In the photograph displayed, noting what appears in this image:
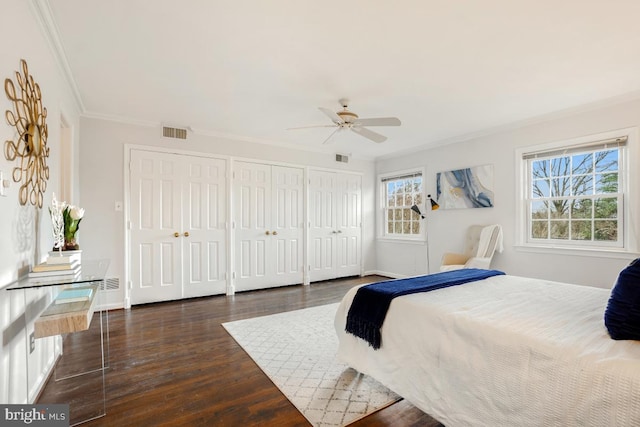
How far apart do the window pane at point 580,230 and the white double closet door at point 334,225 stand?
333cm

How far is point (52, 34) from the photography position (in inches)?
83.0

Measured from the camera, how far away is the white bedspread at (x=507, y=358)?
3.63ft

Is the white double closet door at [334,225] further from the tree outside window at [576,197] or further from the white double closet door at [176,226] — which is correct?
the tree outside window at [576,197]

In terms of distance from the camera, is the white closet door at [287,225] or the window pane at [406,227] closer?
the white closet door at [287,225]

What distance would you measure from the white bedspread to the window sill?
5.28 ft

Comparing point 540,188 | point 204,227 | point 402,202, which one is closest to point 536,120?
→ point 540,188

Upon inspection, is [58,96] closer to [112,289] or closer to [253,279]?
[112,289]

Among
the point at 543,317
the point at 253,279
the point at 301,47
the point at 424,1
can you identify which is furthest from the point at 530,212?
the point at 253,279

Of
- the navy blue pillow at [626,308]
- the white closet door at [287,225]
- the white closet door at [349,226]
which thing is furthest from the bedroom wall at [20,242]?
the white closet door at [349,226]

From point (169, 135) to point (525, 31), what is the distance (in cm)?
411

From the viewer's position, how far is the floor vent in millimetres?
3786

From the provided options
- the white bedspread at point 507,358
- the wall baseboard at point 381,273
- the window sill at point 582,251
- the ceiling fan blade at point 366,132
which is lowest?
the wall baseboard at point 381,273

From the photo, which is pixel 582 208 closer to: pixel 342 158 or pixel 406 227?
pixel 406 227

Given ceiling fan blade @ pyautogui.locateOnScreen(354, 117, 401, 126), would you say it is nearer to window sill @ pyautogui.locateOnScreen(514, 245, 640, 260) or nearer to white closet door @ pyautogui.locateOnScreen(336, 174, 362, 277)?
window sill @ pyautogui.locateOnScreen(514, 245, 640, 260)
